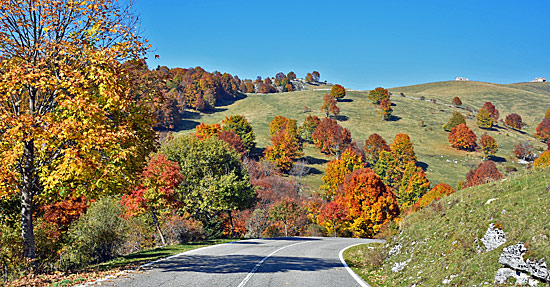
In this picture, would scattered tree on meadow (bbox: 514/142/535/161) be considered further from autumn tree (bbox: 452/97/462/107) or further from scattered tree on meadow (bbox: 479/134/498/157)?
autumn tree (bbox: 452/97/462/107)

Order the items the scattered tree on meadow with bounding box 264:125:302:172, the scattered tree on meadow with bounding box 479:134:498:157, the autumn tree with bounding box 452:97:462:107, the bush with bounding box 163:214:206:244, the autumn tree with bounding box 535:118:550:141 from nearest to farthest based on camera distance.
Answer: the bush with bounding box 163:214:206:244 < the scattered tree on meadow with bounding box 264:125:302:172 < the scattered tree on meadow with bounding box 479:134:498:157 < the autumn tree with bounding box 535:118:550:141 < the autumn tree with bounding box 452:97:462:107

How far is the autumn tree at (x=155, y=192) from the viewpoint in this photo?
25016 mm

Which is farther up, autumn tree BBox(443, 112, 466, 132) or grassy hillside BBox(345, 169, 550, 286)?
autumn tree BBox(443, 112, 466, 132)

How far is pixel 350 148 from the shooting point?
94.4m

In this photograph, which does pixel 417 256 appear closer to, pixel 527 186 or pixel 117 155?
pixel 527 186

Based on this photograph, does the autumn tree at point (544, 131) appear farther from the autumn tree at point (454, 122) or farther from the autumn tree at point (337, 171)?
the autumn tree at point (337, 171)

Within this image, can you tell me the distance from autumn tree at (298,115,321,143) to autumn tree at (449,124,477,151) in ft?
132

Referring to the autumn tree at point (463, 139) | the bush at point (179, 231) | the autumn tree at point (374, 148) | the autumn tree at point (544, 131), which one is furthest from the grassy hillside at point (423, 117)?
the bush at point (179, 231)

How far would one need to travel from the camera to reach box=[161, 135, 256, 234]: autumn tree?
31828 mm

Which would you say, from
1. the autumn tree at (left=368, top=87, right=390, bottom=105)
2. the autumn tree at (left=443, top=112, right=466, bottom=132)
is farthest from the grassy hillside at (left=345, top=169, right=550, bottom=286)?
the autumn tree at (left=368, top=87, right=390, bottom=105)

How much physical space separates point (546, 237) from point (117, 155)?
1057 cm

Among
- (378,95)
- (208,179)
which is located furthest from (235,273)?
(378,95)

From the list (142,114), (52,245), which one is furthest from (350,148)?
(142,114)

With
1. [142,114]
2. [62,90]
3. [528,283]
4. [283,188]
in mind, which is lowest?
[283,188]
